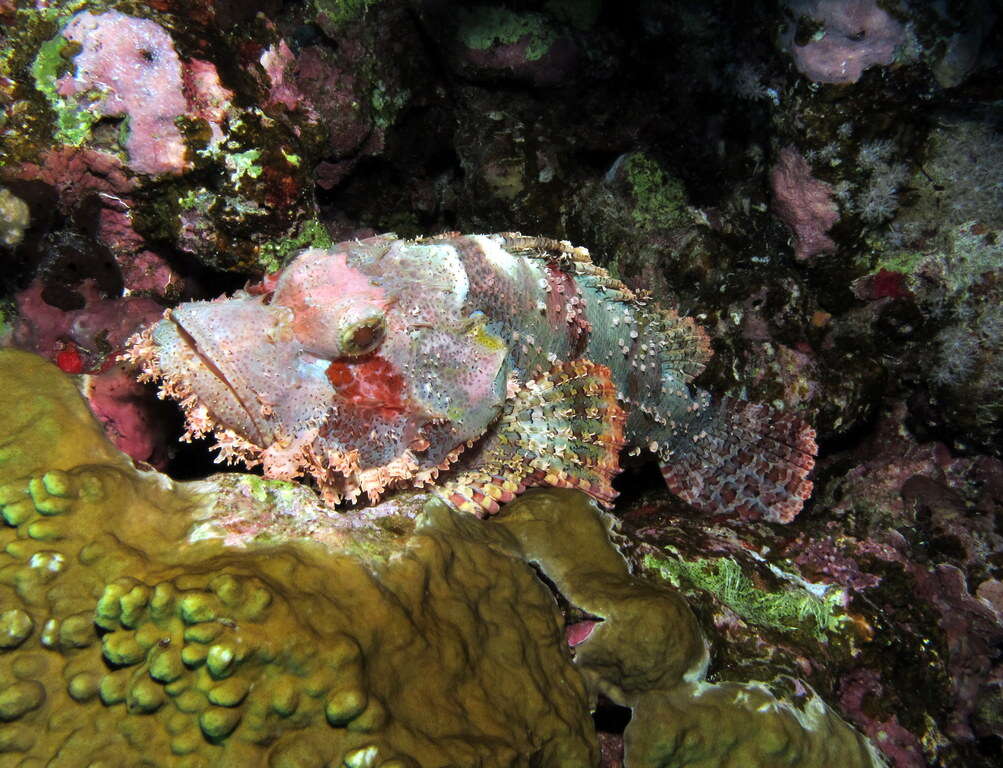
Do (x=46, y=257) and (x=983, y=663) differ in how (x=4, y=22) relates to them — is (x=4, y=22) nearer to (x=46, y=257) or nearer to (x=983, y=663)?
(x=46, y=257)

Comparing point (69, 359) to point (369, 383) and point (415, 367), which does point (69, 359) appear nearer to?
point (369, 383)

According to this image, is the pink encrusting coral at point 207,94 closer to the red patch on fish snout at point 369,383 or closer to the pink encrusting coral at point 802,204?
the red patch on fish snout at point 369,383

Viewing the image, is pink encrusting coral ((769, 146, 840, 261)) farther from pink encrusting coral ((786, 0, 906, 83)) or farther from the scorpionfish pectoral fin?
the scorpionfish pectoral fin

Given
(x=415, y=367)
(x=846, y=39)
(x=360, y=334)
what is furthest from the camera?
(x=846, y=39)

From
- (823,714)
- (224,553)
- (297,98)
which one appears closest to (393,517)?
(224,553)

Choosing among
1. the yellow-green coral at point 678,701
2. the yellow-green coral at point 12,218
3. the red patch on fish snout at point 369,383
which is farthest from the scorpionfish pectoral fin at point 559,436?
the yellow-green coral at point 12,218

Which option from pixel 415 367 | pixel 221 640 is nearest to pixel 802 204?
pixel 415 367

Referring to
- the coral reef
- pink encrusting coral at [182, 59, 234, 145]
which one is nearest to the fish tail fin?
the coral reef
